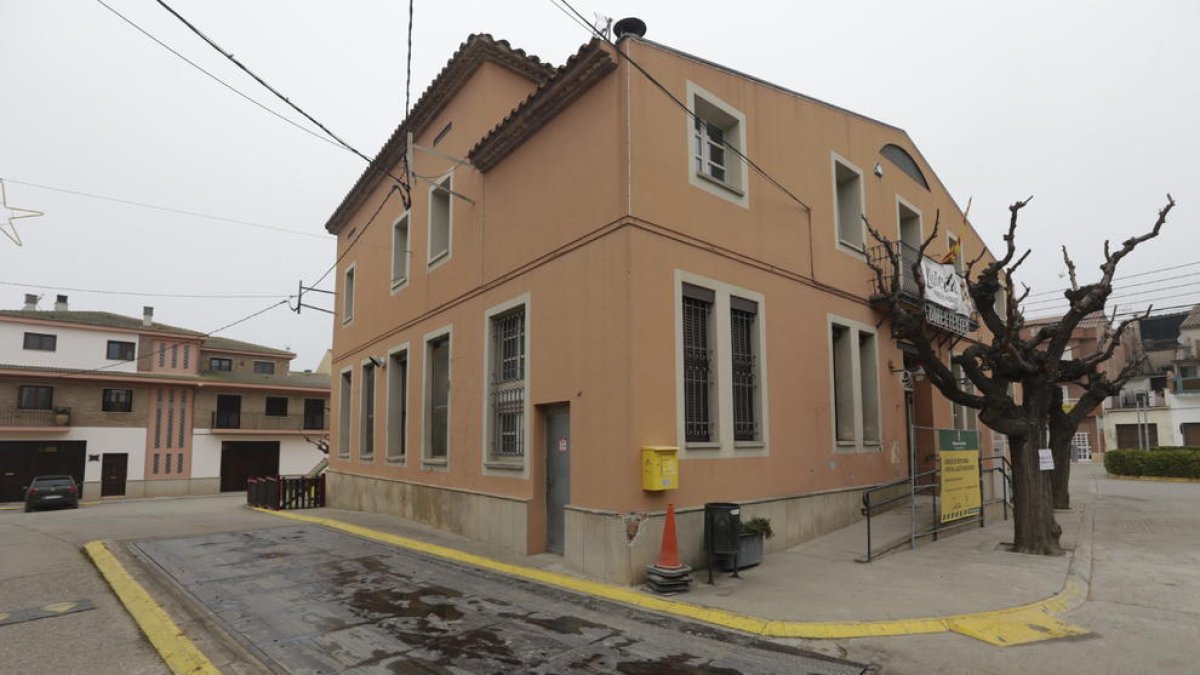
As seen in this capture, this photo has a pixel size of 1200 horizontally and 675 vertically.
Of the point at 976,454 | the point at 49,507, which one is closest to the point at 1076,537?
the point at 976,454

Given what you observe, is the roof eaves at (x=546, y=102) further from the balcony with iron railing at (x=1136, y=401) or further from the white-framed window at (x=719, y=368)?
the balcony with iron railing at (x=1136, y=401)

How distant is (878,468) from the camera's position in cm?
1202

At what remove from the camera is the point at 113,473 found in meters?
31.6

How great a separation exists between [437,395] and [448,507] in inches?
99.1

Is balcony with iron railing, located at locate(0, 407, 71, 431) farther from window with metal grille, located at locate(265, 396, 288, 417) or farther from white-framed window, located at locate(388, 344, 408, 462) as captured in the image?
white-framed window, located at locate(388, 344, 408, 462)

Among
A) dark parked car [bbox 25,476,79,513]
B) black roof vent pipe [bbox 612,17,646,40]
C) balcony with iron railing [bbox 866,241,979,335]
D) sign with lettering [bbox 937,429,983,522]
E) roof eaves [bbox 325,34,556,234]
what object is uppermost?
roof eaves [bbox 325,34,556,234]

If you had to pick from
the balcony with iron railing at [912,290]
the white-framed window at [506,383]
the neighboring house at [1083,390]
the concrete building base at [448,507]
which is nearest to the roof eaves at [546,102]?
the white-framed window at [506,383]

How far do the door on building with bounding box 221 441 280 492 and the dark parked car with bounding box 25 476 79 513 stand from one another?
32.7ft

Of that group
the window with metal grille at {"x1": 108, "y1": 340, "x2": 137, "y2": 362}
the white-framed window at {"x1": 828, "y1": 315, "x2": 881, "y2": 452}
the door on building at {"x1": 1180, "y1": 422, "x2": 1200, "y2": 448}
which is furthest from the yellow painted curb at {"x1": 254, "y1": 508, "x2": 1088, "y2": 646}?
the door on building at {"x1": 1180, "y1": 422, "x2": 1200, "y2": 448}

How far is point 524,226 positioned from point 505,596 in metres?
5.74

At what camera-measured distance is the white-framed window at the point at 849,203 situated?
1247 centimetres

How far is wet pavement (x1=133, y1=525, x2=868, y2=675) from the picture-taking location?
5.03 m

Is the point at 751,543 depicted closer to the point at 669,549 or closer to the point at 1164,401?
the point at 669,549

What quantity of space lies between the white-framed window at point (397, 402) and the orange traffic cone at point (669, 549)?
883 centimetres
